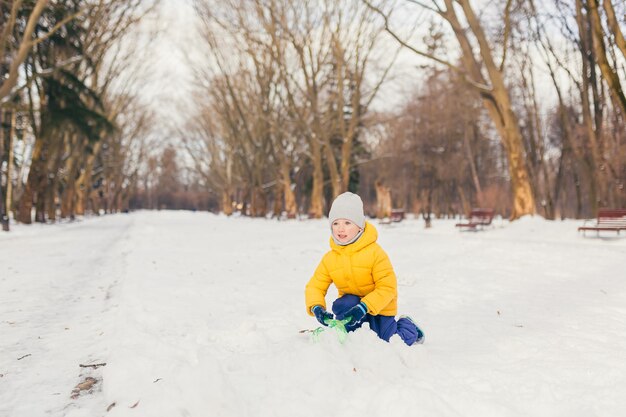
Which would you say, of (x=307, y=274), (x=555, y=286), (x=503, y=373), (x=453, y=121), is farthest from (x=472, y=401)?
(x=453, y=121)

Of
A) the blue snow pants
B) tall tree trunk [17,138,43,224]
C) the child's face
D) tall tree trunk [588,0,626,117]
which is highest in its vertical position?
tall tree trunk [588,0,626,117]

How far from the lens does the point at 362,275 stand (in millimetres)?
3309

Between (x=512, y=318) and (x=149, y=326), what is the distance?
12.8 ft

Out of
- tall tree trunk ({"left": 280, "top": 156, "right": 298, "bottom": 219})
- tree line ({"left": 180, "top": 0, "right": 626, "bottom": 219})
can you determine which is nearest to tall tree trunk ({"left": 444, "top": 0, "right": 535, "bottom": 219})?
tree line ({"left": 180, "top": 0, "right": 626, "bottom": 219})

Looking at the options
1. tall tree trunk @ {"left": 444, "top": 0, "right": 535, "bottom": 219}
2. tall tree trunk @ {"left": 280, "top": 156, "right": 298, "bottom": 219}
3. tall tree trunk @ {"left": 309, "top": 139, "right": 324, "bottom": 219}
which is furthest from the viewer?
tall tree trunk @ {"left": 280, "top": 156, "right": 298, "bottom": 219}

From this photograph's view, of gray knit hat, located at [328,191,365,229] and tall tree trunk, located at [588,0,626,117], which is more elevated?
tall tree trunk, located at [588,0,626,117]

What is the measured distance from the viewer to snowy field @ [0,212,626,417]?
263 centimetres

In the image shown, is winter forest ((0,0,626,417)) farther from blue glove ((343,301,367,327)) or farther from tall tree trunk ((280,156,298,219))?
tall tree trunk ((280,156,298,219))

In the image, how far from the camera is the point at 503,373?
318cm

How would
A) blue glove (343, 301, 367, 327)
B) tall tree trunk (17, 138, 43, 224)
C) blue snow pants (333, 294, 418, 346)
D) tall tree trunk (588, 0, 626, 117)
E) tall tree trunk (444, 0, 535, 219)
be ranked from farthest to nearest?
tall tree trunk (17, 138, 43, 224), tall tree trunk (444, 0, 535, 219), tall tree trunk (588, 0, 626, 117), blue snow pants (333, 294, 418, 346), blue glove (343, 301, 367, 327)

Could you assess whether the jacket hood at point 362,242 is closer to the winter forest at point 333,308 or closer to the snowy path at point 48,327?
A: the winter forest at point 333,308

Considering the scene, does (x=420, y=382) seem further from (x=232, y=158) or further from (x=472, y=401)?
(x=232, y=158)

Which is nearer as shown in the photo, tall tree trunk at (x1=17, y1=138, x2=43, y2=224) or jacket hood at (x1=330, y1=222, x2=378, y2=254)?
jacket hood at (x1=330, y1=222, x2=378, y2=254)

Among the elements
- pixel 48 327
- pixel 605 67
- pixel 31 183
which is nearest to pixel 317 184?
pixel 31 183
